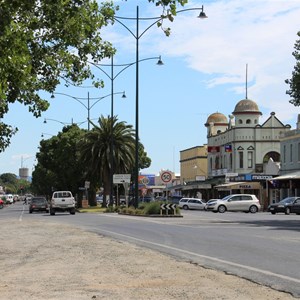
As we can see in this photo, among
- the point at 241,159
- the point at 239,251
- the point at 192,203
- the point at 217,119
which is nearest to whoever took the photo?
the point at 239,251

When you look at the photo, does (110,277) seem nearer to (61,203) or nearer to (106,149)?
(61,203)

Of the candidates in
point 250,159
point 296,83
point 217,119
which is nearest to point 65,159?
point 250,159

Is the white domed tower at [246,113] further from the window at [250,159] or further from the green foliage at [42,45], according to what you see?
the green foliage at [42,45]

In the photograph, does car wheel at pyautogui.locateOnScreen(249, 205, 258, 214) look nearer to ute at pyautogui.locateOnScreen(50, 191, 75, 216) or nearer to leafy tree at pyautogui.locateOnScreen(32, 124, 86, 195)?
ute at pyautogui.locateOnScreen(50, 191, 75, 216)

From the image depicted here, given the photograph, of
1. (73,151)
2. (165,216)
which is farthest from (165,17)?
(73,151)

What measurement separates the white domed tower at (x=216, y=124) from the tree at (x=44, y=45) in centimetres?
8322

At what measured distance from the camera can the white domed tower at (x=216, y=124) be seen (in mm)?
97875

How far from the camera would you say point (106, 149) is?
61.8m

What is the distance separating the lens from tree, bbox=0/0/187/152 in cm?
818

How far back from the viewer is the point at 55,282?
10359 millimetres

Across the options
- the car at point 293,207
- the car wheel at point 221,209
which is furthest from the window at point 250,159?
the car at point 293,207

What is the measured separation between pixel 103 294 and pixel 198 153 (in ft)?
321

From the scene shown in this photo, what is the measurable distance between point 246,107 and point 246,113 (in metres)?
0.83

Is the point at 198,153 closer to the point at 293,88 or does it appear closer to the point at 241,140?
the point at 241,140
